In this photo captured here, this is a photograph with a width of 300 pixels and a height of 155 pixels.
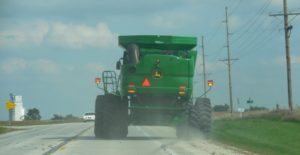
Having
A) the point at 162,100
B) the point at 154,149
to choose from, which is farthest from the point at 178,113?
the point at 154,149

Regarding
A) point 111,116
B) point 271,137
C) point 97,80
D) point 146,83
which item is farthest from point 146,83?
point 271,137

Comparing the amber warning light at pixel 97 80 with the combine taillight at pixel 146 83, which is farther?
the amber warning light at pixel 97 80

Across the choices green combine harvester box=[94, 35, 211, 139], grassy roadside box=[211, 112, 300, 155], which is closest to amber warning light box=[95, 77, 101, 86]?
green combine harvester box=[94, 35, 211, 139]

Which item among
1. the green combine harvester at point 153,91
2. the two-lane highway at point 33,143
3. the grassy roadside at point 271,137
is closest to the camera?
the two-lane highway at point 33,143

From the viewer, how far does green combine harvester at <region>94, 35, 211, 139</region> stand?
92.9 feet

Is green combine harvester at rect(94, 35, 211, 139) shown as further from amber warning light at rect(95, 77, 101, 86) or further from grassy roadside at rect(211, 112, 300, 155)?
grassy roadside at rect(211, 112, 300, 155)

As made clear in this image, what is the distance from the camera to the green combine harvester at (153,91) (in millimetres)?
28312

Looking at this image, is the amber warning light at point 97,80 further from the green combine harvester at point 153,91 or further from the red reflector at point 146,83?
the red reflector at point 146,83

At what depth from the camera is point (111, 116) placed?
29.3 m

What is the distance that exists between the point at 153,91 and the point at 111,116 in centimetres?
237

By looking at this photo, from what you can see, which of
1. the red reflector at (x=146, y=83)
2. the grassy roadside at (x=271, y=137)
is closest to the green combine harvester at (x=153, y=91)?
the red reflector at (x=146, y=83)

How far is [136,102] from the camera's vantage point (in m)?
28.9

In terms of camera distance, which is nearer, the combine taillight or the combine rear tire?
the combine taillight

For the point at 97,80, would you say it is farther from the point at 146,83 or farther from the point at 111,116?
the point at 146,83
